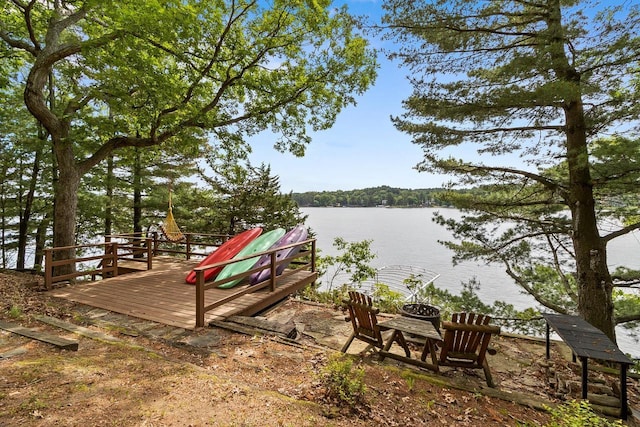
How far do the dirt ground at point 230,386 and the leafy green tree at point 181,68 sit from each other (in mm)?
4581

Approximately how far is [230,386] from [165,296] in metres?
3.61

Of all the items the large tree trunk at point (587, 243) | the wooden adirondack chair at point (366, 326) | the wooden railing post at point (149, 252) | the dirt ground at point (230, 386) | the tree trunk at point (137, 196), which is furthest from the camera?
the tree trunk at point (137, 196)

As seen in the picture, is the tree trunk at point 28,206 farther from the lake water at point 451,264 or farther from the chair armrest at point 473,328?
the chair armrest at point 473,328

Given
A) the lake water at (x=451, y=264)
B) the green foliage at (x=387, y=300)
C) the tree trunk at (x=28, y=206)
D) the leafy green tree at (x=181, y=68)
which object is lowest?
the lake water at (x=451, y=264)

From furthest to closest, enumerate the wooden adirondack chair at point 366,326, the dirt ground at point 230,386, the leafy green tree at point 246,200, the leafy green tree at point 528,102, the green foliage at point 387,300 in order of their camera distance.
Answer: the leafy green tree at point 246,200, the green foliage at point 387,300, the leafy green tree at point 528,102, the wooden adirondack chair at point 366,326, the dirt ground at point 230,386

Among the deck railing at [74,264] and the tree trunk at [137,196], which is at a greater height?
the tree trunk at [137,196]

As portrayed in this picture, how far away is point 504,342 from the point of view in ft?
16.4

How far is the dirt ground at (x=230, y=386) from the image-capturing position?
2.33m

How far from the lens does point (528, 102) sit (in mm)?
5254

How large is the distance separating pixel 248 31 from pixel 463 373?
863 centimetres

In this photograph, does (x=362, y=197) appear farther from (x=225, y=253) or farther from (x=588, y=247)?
(x=588, y=247)

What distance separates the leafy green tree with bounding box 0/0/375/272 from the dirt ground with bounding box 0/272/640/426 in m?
4.58

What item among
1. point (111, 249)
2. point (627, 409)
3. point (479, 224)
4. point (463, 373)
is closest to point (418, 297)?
point (479, 224)

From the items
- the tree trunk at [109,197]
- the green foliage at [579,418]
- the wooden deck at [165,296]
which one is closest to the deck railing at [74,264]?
the wooden deck at [165,296]
